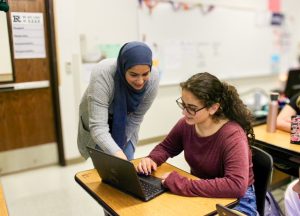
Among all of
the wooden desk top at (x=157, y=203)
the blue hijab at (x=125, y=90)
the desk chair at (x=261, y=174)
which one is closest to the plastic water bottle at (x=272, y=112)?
the desk chair at (x=261, y=174)

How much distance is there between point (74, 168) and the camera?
10.5 ft

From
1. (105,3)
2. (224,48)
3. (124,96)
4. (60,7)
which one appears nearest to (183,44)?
(224,48)

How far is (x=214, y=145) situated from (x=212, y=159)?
0.21ft

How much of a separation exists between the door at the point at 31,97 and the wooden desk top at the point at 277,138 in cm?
206

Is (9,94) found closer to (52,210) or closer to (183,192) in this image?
(52,210)

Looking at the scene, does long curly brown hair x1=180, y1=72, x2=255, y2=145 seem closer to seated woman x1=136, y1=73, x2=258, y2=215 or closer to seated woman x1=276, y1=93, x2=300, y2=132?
seated woman x1=136, y1=73, x2=258, y2=215

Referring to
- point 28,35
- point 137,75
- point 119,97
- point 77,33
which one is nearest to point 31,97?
point 28,35

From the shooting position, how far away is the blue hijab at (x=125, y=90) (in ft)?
4.76

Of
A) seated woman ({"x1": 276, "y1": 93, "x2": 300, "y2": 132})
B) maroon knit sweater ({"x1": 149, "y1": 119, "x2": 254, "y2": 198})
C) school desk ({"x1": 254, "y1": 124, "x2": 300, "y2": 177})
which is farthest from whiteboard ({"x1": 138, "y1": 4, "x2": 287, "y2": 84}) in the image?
maroon knit sweater ({"x1": 149, "y1": 119, "x2": 254, "y2": 198})

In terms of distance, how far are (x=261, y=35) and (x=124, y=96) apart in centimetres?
409

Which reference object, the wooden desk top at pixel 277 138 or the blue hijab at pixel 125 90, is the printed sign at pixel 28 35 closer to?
the blue hijab at pixel 125 90

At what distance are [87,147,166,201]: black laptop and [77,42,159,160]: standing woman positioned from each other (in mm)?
152

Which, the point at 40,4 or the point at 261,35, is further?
the point at 261,35

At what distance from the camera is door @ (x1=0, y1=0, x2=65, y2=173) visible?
288 cm
